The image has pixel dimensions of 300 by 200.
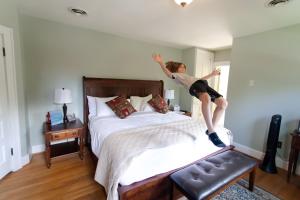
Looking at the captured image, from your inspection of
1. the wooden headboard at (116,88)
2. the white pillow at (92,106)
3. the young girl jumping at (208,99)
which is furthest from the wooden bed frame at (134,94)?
the young girl jumping at (208,99)

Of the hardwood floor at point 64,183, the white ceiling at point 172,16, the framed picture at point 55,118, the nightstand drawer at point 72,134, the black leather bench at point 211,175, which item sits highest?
the white ceiling at point 172,16

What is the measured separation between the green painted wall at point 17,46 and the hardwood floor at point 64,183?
46 centimetres

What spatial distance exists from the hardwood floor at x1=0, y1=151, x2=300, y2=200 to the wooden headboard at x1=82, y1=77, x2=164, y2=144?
0.94m

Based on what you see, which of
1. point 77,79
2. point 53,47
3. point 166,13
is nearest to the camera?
point 166,13

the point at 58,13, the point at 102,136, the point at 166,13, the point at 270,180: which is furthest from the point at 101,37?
the point at 270,180

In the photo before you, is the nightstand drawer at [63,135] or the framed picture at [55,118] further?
the framed picture at [55,118]

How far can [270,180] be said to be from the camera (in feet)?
7.51

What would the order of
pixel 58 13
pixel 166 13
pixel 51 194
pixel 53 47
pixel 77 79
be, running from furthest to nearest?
1. pixel 77 79
2. pixel 53 47
3. pixel 58 13
4. pixel 166 13
5. pixel 51 194

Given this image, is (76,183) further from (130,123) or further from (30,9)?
(30,9)

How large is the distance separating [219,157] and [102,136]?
1537 mm

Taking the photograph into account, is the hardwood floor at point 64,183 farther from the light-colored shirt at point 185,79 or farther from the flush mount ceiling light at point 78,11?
the flush mount ceiling light at point 78,11

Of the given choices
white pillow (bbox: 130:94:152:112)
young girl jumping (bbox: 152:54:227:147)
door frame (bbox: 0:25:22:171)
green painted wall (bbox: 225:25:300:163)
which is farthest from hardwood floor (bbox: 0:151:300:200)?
white pillow (bbox: 130:94:152:112)

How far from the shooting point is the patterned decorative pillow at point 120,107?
2842 millimetres

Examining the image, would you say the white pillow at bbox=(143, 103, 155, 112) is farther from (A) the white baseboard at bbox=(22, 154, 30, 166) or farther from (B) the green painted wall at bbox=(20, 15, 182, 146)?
(A) the white baseboard at bbox=(22, 154, 30, 166)
